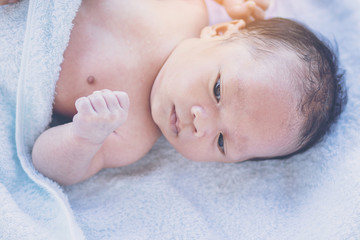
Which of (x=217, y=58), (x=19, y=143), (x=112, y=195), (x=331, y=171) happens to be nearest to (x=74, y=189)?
(x=112, y=195)

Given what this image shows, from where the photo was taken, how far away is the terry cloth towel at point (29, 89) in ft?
3.61

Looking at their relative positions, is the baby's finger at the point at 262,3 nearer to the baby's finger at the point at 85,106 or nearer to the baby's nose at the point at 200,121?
the baby's nose at the point at 200,121

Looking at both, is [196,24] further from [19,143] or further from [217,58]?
[19,143]

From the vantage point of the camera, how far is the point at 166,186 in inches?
52.4

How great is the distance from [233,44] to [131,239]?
0.66 meters

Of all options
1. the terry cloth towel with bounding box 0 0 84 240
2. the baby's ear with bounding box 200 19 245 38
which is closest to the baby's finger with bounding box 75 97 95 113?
the terry cloth towel with bounding box 0 0 84 240

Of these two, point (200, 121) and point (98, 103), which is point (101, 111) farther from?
point (200, 121)

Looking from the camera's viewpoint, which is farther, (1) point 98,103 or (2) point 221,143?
(2) point 221,143

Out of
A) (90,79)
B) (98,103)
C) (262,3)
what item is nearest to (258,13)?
(262,3)

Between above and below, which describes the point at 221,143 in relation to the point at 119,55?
below

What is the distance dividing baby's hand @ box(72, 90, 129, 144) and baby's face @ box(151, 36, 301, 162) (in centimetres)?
21

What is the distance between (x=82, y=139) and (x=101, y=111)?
0.46ft

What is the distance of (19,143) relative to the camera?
115cm

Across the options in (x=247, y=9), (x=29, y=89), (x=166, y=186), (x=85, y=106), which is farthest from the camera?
(x=247, y=9)
